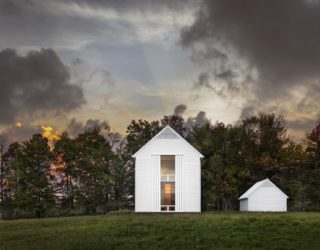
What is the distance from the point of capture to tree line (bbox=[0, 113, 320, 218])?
208 ft

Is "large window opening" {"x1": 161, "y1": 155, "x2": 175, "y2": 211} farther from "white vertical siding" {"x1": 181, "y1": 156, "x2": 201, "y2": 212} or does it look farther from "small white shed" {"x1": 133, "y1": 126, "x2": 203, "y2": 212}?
"white vertical siding" {"x1": 181, "y1": 156, "x2": 201, "y2": 212}

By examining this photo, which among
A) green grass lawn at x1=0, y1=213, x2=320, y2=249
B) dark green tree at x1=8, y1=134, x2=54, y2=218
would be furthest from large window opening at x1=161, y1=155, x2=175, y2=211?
green grass lawn at x1=0, y1=213, x2=320, y2=249

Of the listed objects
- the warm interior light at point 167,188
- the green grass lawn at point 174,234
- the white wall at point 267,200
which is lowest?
the green grass lawn at point 174,234

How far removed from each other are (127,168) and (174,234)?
38497mm

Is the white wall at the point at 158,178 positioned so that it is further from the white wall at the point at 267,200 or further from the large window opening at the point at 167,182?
the white wall at the point at 267,200

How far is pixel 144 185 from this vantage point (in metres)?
56.8

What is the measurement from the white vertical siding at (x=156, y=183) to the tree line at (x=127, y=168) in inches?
404

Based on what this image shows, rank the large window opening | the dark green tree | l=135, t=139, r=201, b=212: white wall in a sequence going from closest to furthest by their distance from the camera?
1. l=135, t=139, r=201, b=212: white wall
2. the large window opening
3. the dark green tree

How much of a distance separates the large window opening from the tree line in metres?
10.0

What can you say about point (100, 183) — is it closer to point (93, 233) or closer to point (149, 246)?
point (93, 233)

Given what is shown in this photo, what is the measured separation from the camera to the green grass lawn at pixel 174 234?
28297 mm

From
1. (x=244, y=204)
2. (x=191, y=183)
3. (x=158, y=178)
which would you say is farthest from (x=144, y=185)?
(x=244, y=204)

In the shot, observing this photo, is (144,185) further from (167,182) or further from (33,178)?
(33,178)

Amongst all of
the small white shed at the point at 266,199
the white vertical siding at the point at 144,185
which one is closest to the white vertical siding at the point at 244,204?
the small white shed at the point at 266,199
